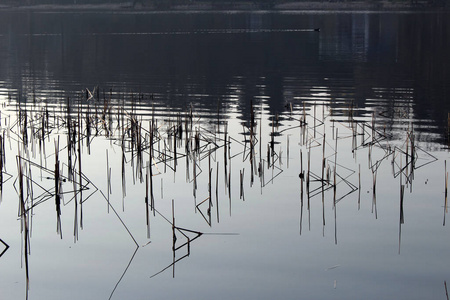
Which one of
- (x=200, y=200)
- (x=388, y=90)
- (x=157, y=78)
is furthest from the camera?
(x=157, y=78)

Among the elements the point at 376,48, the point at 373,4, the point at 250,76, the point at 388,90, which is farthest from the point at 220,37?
the point at 373,4

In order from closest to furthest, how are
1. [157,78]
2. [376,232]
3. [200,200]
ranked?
[376,232] → [200,200] → [157,78]

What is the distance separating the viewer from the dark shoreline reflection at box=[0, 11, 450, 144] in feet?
91.0

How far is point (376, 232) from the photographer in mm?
11656

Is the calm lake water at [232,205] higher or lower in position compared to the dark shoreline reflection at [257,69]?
lower

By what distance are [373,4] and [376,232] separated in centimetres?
13909

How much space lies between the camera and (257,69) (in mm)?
44875

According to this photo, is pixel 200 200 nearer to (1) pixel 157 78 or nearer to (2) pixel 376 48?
(1) pixel 157 78

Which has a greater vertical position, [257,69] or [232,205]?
[257,69]

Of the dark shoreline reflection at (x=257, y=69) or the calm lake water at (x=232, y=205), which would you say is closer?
the calm lake water at (x=232, y=205)

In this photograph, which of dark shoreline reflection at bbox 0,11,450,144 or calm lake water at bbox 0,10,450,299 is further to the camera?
dark shoreline reflection at bbox 0,11,450,144

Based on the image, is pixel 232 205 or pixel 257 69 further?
pixel 257 69

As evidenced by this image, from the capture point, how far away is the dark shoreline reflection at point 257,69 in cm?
2773

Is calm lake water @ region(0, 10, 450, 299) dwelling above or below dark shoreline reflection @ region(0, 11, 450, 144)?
below
